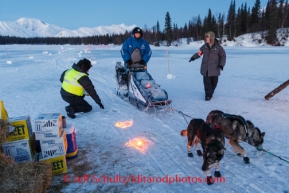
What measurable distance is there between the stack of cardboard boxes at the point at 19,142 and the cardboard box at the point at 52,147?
0.15 metres

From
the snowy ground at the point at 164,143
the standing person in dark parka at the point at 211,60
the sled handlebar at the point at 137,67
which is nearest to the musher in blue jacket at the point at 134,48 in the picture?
the sled handlebar at the point at 137,67

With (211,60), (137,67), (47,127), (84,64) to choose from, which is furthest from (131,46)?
(47,127)

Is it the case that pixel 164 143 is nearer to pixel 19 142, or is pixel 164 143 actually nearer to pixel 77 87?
pixel 19 142

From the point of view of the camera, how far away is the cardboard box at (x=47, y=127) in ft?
9.39

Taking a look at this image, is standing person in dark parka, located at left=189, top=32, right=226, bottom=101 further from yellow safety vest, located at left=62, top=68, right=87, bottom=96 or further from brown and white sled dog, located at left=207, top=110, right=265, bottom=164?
yellow safety vest, located at left=62, top=68, right=87, bottom=96

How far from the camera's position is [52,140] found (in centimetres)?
292

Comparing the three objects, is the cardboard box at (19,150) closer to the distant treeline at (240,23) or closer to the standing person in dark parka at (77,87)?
the standing person in dark parka at (77,87)

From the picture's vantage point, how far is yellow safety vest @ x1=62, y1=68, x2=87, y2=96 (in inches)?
199

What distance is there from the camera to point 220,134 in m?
2.67

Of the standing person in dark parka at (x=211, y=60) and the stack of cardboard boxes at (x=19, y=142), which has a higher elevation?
the standing person in dark parka at (x=211, y=60)

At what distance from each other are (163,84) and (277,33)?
1746 inches

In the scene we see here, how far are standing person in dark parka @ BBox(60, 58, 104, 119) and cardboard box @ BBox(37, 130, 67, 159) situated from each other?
A: 7.51 ft

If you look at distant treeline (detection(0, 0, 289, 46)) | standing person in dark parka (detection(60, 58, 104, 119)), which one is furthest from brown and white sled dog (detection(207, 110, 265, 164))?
distant treeline (detection(0, 0, 289, 46))

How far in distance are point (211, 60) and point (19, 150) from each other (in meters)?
5.00
